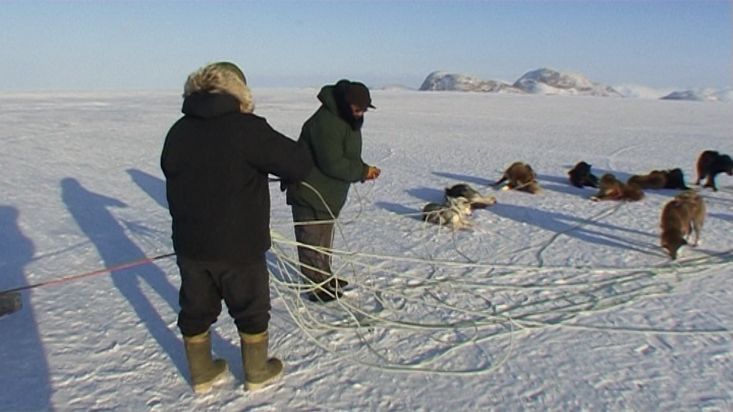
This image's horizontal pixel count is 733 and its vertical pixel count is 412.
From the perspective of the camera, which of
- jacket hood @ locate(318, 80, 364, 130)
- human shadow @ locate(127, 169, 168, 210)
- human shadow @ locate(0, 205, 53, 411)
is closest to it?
human shadow @ locate(0, 205, 53, 411)

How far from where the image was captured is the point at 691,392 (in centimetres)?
Answer: 262

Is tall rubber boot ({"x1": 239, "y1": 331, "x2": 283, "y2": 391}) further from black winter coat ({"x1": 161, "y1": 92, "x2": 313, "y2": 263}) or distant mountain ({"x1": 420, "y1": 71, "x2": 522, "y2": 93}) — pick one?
distant mountain ({"x1": 420, "y1": 71, "x2": 522, "y2": 93})

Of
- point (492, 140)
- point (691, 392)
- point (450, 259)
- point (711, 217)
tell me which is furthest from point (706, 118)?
point (691, 392)

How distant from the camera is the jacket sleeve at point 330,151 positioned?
11.2 feet

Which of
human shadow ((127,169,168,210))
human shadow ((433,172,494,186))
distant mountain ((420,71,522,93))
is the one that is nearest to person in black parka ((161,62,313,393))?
human shadow ((127,169,168,210))

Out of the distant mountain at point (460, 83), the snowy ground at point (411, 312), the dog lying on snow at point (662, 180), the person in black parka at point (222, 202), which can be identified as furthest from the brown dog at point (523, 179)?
the distant mountain at point (460, 83)

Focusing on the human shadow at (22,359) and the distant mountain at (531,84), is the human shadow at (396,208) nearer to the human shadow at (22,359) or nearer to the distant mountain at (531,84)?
the human shadow at (22,359)

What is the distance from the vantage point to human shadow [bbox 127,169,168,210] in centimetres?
679

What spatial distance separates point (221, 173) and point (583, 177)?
611 centimetres

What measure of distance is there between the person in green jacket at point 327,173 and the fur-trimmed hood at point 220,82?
3.16 ft

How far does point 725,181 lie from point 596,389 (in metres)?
6.59

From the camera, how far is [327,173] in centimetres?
347

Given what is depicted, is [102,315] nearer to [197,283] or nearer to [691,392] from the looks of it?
[197,283]

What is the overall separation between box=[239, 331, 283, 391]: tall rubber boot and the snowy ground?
6cm
